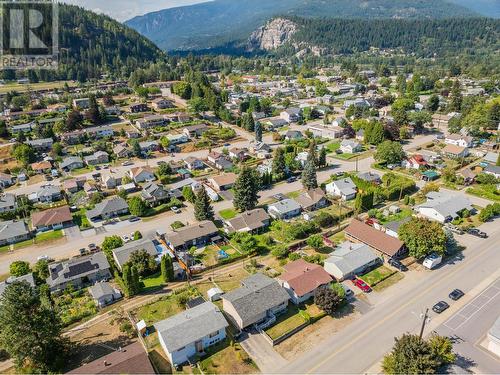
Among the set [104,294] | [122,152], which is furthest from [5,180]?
[104,294]

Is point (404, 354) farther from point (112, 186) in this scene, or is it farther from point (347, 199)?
point (112, 186)

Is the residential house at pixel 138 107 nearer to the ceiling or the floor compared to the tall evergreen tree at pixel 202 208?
nearer to the ceiling

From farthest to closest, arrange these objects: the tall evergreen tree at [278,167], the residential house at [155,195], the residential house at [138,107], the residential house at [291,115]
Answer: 1. the residential house at [138,107]
2. the residential house at [291,115]
3. the tall evergreen tree at [278,167]
4. the residential house at [155,195]

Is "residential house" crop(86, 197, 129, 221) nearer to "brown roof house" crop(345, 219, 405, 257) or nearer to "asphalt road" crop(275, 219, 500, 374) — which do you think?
"brown roof house" crop(345, 219, 405, 257)

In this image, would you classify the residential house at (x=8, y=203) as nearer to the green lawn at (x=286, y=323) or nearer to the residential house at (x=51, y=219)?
the residential house at (x=51, y=219)

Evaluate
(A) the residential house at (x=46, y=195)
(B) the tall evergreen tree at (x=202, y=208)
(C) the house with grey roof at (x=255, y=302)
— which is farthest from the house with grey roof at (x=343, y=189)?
(A) the residential house at (x=46, y=195)

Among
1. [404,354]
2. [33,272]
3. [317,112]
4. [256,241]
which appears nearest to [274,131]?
[317,112]

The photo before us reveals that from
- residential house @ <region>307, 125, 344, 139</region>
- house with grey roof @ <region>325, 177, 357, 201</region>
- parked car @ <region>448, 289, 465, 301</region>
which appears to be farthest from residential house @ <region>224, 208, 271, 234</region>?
residential house @ <region>307, 125, 344, 139</region>
